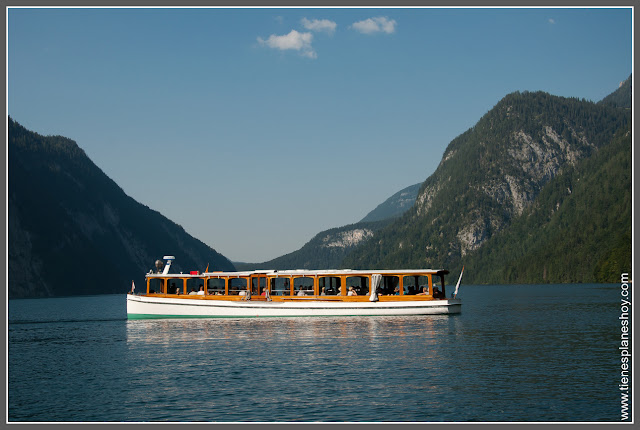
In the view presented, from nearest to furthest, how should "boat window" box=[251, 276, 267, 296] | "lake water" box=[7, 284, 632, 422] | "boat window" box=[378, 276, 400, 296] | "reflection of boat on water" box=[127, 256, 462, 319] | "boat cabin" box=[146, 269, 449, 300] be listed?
"lake water" box=[7, 284, 632, 422] → "reflection of boat on water" box=[127, 256, 462, 319] → "boat cabin" box=[146, 269, 449, 300] → "boat window" box=[378, 276, 400, 296] → "boat window" box=[251, 276, 267, 296]

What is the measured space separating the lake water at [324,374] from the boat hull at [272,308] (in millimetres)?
7937

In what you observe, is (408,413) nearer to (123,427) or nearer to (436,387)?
(436,387)

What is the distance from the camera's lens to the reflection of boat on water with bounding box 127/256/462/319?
7206cm

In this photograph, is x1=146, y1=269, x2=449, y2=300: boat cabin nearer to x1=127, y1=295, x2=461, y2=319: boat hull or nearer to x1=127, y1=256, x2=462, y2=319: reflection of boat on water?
x1=127, y1=256, x2=462, y2=319: reflection of boat on water

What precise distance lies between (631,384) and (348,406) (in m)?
13.2

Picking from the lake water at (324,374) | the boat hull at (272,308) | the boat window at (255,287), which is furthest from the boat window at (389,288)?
the boat window at (255,287)

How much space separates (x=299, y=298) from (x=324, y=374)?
36.2 m

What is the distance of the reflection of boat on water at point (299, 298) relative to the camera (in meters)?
72.1

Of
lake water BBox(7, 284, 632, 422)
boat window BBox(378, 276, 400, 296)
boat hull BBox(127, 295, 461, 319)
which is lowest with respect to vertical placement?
lake water BBox(7, 284, 632, 422)

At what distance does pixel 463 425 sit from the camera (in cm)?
2488

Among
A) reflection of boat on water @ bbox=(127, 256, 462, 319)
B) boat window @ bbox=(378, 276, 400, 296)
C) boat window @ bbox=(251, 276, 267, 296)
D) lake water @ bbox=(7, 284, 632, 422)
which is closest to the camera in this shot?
lake water @ bbox=(7, 284, 632, 422)

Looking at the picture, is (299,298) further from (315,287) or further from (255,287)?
(255,287)

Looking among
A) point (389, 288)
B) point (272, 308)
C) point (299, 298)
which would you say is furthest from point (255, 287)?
point (389, 288)

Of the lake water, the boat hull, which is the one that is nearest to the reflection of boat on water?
the boat hull
